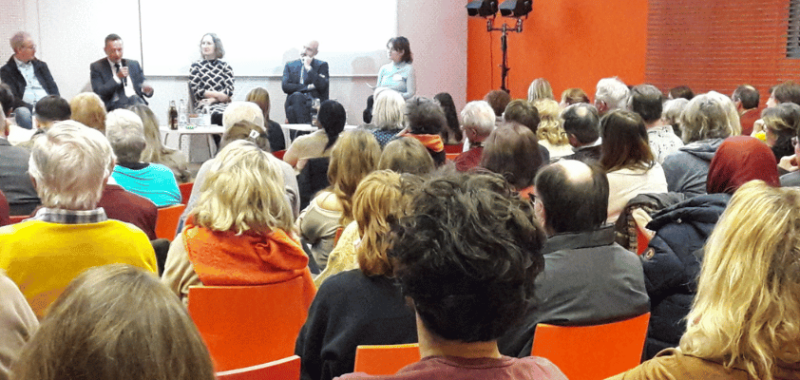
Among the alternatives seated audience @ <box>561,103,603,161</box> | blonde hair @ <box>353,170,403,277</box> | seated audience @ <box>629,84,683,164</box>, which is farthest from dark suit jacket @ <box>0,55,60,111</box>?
blonde hair @ <box>353,170,403,277</box>

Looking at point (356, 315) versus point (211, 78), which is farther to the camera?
point (211, 78)

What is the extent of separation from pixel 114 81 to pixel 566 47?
5.60 m

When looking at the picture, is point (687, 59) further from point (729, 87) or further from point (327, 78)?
point (327, 78)

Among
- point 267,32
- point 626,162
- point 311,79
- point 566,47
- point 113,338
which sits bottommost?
point 626,162

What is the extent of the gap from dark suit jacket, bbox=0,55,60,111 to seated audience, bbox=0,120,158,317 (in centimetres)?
653

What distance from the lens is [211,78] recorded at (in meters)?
8.97

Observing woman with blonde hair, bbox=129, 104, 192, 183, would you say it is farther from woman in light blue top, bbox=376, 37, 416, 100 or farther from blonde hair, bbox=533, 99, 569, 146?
woman in light blue top, bbox=376, 37, 416, 100

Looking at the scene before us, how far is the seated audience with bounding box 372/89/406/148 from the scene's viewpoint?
5371mm

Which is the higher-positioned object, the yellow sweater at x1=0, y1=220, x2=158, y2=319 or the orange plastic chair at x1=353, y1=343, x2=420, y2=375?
the yellow sweater at x1=0, y1=220, x2=158, y2=319

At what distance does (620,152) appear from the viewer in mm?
3914

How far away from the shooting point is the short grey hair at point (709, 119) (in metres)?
4.35

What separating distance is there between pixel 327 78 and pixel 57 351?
353 inches

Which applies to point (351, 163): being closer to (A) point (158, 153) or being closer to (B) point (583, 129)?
(B) point (583, 129)

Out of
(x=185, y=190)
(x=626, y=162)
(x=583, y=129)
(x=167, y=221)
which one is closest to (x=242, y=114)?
(x=185, y=190)
